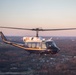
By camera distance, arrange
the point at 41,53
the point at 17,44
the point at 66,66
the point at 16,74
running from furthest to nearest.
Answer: the point at 66,66
the point at 16,74
the point at 17,44
the point at 41,53

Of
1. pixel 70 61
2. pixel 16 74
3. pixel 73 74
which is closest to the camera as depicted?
pixel 16 74

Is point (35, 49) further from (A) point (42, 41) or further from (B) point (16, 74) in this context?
(B) point (16, 74)

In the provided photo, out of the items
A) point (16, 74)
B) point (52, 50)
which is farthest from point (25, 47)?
point (16, 74)

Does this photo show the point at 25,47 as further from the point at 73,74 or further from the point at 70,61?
the point at 70,61

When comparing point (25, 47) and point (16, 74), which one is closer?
point (25, 47)

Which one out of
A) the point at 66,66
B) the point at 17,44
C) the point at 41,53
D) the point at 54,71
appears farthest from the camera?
the point at 66,66

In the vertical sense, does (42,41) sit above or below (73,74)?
above

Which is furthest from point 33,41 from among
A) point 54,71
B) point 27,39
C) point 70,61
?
point 70,61

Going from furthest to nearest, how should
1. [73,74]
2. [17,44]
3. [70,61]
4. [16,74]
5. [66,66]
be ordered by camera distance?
[70,61], [66,66], [73,74], [16,74], [17,44]

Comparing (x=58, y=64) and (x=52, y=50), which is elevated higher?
(x=52, y=50)
